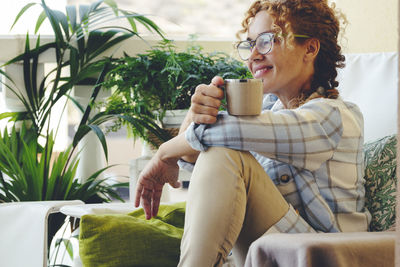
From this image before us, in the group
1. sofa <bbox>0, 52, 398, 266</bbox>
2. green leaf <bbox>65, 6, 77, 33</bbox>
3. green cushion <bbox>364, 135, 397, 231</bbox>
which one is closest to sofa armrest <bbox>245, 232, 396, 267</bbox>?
sofa <bbox>0, 52, 398, 266</bbox>

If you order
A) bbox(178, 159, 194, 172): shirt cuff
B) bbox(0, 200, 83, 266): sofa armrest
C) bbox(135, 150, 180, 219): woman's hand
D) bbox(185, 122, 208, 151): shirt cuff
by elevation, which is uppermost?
bbox(185, 122, 208, 151): shirt cuff

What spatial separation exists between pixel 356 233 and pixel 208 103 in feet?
1.24

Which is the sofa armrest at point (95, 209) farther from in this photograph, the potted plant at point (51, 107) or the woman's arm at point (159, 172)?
the potted plant at point (51, 107)

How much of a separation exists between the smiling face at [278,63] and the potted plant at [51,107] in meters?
0.65

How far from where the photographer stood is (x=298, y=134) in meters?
1.09

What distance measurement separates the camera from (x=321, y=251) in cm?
80

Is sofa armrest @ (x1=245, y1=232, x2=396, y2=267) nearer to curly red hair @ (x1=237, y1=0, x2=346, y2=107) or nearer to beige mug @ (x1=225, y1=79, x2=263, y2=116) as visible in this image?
beige mug @ (x1=225, y1=79, x2=263, y2=116)

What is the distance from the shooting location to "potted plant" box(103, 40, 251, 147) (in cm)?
176

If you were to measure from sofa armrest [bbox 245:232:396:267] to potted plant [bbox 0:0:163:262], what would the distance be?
1.05 meters

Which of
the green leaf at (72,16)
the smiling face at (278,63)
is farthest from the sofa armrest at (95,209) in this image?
the green leaf at (72,16)

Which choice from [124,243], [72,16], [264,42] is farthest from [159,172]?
[72,16]

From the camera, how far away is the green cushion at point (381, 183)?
4.00ft

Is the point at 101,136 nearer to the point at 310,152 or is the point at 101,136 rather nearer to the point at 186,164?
the point at 186,164

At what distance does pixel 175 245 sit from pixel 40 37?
1.16m
